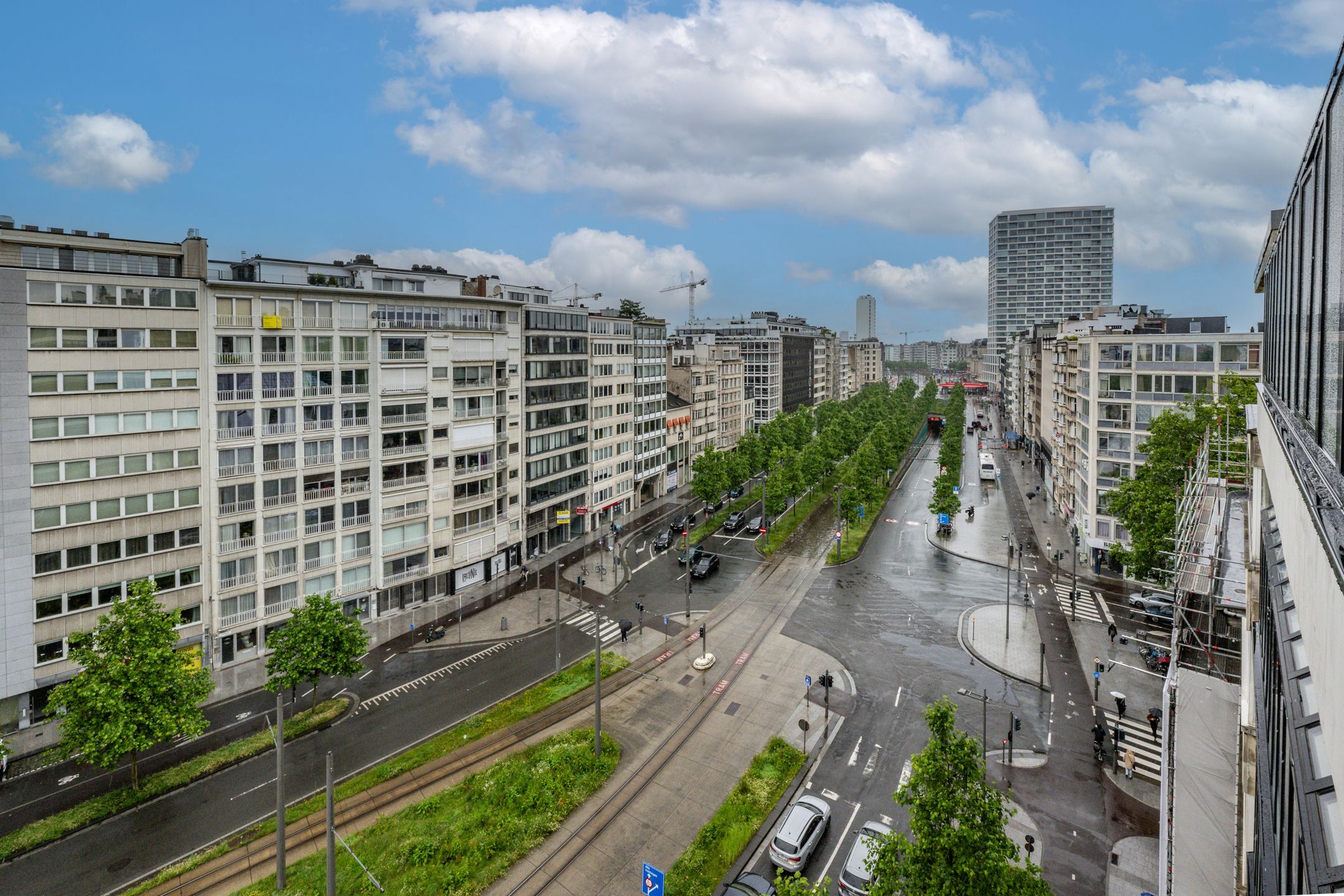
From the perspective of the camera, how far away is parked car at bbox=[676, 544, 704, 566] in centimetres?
6088

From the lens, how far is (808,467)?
84.4 meters

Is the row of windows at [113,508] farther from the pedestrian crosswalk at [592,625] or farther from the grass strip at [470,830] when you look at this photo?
the pedestrian crosswalk at [592,625]

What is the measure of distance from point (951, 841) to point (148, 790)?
34092 millimetres

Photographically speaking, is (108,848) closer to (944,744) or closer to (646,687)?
(646,687)

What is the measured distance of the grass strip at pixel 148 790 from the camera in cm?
2788

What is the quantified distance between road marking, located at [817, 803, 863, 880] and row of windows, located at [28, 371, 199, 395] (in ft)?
140

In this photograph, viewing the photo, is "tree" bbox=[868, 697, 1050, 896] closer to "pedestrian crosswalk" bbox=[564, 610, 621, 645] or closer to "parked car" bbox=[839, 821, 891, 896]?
"parked car" bbox=[839, 821, 891, 896]

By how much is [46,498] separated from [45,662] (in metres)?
8.75

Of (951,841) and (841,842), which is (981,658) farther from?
(951,841)

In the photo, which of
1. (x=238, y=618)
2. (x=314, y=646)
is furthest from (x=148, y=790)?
(x=238, y=618)

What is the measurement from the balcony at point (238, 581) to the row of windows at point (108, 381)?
39.4 ft

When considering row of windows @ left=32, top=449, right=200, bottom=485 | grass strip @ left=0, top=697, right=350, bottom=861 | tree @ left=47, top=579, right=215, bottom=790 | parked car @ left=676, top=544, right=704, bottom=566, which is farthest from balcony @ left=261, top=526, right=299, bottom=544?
parked car @ left=676, top=544, right=704, bottom=566

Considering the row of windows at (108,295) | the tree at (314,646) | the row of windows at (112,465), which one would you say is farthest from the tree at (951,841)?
the row of windows at (108,295)

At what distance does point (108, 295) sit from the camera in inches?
1499
